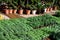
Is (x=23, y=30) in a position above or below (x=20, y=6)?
below

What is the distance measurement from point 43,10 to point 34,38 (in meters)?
7.87

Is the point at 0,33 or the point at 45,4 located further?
the point at 45,4

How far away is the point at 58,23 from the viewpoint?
42.8 feet

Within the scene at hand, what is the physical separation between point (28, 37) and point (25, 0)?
7.22 meters

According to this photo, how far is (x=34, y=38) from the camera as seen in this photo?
9812 mm

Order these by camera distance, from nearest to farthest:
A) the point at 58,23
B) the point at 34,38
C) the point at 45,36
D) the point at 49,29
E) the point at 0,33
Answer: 1. the point at 0,33
2. the point at 34,38
3. the point at 45,36
4. the point at 49,29
5. the point at 58,23

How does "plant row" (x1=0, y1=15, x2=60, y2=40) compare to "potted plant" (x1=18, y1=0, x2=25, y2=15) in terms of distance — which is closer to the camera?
"plant row" (x1=0, y1=15, x2=60, y2=40)

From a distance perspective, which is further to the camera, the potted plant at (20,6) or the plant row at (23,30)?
the potted plant at (20,6)

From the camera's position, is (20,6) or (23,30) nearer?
(23,30)

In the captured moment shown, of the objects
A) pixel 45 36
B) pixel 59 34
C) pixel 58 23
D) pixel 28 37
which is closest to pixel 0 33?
pixel 28 37

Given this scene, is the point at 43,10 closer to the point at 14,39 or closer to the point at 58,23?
the point at 58,23

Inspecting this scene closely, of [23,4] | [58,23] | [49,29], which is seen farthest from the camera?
[23,4]

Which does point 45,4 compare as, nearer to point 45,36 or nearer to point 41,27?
point 41,27

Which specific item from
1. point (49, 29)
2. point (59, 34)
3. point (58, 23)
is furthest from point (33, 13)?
point (59, 34)
